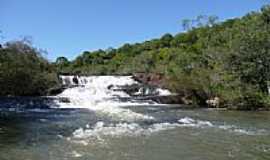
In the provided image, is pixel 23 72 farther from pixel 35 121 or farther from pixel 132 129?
pixel 132 129

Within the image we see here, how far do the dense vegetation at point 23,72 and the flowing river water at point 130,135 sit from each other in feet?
19.3

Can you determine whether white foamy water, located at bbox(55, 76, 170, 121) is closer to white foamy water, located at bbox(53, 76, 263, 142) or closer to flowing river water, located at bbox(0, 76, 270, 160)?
white foamy water, located at bbox(53, 76, 263, 142)

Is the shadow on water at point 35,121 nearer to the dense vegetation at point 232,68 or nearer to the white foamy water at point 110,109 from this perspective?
the white foamy water at point 110,109

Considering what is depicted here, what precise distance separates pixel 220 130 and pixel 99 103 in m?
15.5

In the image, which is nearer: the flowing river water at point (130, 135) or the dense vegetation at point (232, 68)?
the flowing river water at point (130, 135)

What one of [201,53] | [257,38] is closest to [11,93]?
[201,53]

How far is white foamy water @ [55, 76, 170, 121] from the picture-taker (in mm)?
28158

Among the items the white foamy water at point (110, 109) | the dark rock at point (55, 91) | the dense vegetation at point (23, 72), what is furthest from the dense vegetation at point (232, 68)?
the dense vegetation at point (23, 72)

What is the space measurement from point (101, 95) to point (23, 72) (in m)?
6.47

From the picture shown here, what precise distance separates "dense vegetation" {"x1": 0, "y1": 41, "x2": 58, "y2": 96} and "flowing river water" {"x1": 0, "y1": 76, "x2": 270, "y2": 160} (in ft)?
19.3

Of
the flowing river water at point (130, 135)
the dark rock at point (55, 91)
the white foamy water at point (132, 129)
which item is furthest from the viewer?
the dark rock at point (55, 91)

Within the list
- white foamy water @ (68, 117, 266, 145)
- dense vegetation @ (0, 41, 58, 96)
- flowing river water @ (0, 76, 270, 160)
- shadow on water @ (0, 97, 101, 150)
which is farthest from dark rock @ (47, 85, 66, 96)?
white foamy water @ (68, 117, 266, 145)

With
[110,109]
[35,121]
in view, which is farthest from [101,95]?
[35,121]

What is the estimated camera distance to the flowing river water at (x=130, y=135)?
13.9 meters
